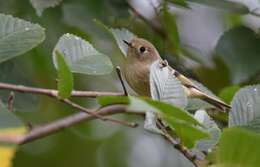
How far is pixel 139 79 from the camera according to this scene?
81.4 inches

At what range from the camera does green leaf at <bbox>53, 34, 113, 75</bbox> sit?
124 cm

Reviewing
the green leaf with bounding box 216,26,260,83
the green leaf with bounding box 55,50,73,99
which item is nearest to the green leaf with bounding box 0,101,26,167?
the green leaf with bounding box 55,50,73,99

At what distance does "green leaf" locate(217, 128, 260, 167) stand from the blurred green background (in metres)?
0.76

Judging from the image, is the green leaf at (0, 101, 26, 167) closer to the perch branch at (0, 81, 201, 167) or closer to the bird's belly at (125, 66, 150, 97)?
the perch branch at (0, 81, 201, 167)

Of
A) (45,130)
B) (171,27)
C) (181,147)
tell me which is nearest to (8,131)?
(45,130)

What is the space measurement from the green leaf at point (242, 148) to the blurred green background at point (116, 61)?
76cm

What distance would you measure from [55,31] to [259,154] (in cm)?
118

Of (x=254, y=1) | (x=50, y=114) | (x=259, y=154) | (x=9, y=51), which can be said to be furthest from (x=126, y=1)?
Answer: (x=259, y=154)

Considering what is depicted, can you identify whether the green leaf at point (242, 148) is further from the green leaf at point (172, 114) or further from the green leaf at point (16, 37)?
the green leaf at point (16, 37)

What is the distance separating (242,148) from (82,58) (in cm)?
41

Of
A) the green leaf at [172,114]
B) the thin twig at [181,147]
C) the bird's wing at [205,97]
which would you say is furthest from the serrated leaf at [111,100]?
the bird's wing at [205,97]

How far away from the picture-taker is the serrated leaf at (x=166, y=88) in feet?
3.73

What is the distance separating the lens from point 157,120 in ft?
3.59

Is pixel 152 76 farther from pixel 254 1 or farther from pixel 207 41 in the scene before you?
pixel 207 41
